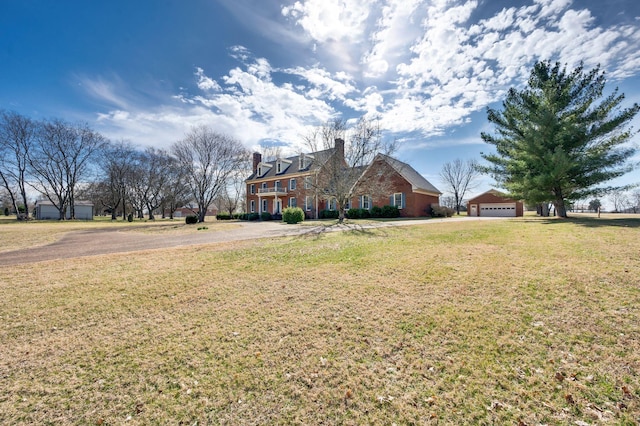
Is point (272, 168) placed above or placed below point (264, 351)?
above

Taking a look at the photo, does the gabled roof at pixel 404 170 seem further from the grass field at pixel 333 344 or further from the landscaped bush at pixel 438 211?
the grass field at pixel 333 344

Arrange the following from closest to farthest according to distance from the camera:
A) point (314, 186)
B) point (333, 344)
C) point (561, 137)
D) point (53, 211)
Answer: point (333, 344) → point (561, 137) → point (314, 186) → point (53, 211)

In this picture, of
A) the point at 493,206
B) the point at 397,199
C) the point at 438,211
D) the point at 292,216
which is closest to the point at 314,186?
the point at 292,216

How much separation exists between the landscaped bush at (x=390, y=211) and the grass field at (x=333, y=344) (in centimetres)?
1993

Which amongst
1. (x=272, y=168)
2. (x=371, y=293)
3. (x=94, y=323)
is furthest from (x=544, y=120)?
(x=272, y=168)

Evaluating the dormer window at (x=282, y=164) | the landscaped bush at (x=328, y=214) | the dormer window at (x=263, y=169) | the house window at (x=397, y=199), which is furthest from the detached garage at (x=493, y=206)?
the dormer window at (x=263, y=169)

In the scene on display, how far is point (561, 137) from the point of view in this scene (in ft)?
45.9

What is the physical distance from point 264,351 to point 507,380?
2778 millimetres

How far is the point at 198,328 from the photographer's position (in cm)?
390

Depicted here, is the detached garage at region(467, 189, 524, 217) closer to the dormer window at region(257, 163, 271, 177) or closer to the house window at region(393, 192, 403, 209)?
the house window at region(393, 192, 403, 209)

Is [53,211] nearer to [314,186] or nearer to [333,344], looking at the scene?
[314,186]

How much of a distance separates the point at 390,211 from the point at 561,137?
47.1ft

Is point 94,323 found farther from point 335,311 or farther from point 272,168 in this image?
point 272,168

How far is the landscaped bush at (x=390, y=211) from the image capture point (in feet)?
86.6
